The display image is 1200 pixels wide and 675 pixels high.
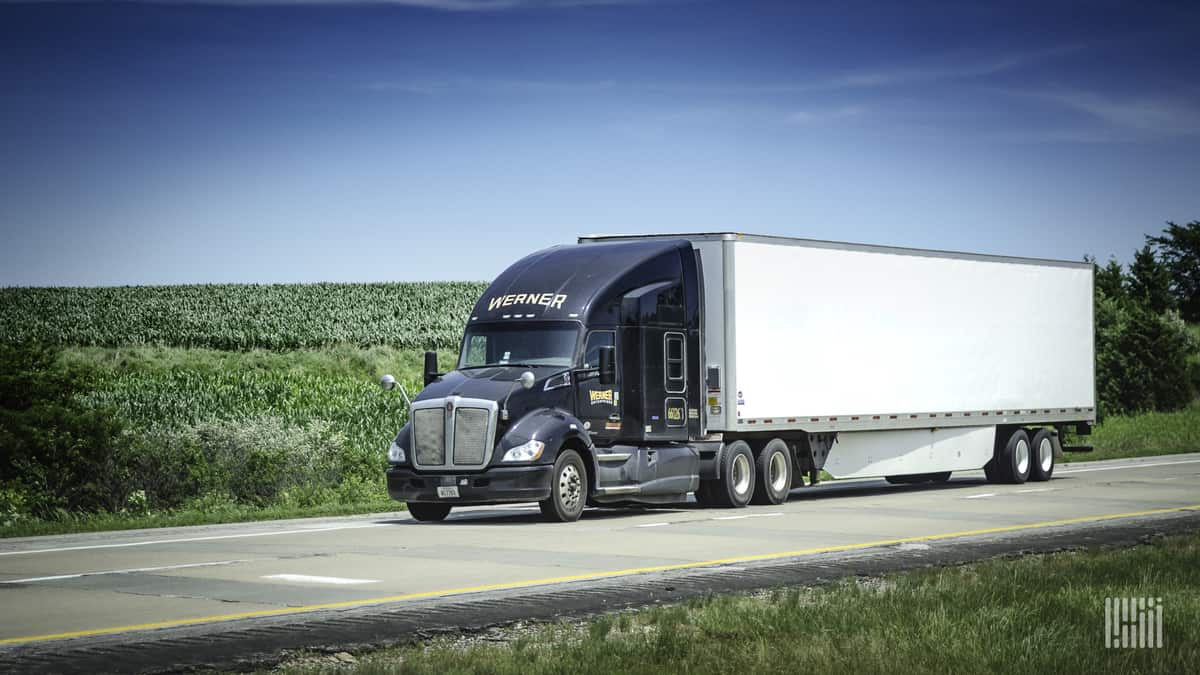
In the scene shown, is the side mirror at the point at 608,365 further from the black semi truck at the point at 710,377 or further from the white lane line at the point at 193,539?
the white lane line at the point at 193,539

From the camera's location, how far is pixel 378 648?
9.46 m

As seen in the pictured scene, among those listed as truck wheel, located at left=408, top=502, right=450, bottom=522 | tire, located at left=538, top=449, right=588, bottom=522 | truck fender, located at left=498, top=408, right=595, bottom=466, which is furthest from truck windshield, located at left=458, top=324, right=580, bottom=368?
truck wheel, located at left=408, top=502, right=450, bottom=522

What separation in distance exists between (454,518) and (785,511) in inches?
184

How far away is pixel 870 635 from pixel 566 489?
11.2m

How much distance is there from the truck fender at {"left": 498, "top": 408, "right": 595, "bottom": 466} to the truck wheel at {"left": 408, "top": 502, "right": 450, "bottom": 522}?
65.8 inches

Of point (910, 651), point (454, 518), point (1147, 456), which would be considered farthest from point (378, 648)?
point (1147, 456)

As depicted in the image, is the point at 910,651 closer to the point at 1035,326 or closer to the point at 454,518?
the point at 454,518

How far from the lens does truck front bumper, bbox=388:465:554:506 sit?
19562mm

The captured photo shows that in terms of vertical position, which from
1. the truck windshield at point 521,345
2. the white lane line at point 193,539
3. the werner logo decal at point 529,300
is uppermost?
the werner logo decal at point 529,300

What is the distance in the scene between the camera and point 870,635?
30.0ft

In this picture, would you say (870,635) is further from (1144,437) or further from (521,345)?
(1144,437)

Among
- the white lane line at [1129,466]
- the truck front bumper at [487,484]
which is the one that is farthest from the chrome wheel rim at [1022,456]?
the truck front bumper at [487,484]

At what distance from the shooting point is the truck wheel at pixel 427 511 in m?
20.7

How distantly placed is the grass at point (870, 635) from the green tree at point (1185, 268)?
100524 mm
